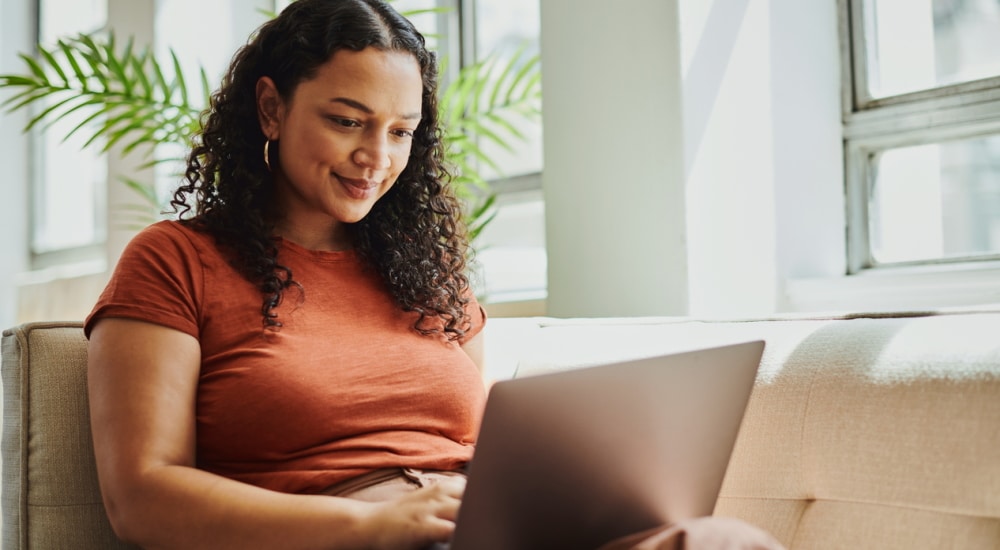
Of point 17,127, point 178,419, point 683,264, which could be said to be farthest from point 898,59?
point 17,127

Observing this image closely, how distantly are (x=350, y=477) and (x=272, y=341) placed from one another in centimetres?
19

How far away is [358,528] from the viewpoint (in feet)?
3.14

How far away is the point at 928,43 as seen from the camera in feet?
6.24

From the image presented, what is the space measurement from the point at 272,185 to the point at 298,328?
10.8 inches

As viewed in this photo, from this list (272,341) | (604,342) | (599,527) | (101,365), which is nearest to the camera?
(599,527)

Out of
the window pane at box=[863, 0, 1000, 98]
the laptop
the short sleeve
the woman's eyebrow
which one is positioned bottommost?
the laptop

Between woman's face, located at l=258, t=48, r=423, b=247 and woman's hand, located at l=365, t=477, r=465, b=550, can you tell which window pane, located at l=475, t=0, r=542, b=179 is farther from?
woman's hand, located at l=365, t=477, r=465, b=550

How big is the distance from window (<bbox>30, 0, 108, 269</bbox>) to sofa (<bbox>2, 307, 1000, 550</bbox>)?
11.1 feet

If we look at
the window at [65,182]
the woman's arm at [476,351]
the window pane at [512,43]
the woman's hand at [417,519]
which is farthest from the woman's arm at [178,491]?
the window at [65,182]

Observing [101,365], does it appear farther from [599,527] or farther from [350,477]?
[599,527]

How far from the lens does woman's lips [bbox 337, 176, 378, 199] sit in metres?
1.34

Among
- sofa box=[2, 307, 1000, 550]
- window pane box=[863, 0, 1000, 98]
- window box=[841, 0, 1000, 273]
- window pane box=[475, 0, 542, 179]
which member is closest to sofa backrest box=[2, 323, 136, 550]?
sofa box=[2, 307, 1000, 550]

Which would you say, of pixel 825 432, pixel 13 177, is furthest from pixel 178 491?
pixel 13 177

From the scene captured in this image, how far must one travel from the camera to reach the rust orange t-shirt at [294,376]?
114 cm
